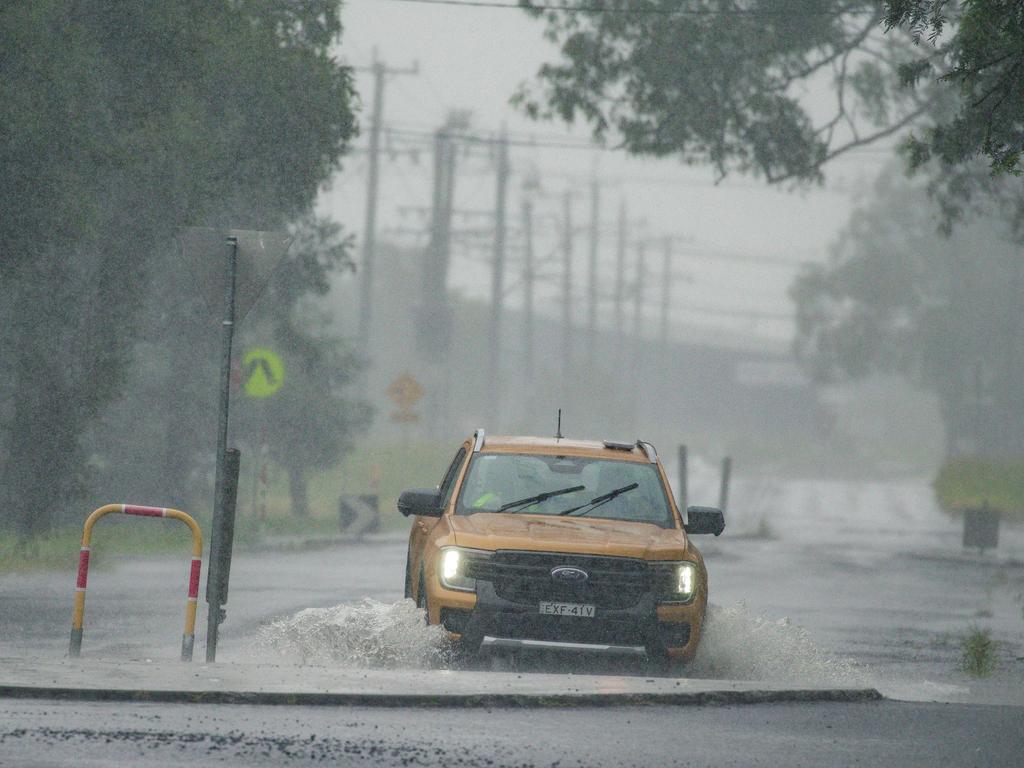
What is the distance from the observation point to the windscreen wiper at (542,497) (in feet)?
44.3

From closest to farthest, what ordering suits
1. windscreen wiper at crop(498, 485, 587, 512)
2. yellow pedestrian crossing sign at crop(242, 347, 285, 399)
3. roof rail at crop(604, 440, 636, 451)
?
windscreen wiper at crop(498, 485, 587, 512)
roof rail at crop(604, 440, 636, 451)
yellow pedestrian crossing sign at crop(242, 347, 285, 399)

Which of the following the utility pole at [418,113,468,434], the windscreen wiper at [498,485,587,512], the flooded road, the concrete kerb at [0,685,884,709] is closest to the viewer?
the concrete kerb at [0,685,884,709]

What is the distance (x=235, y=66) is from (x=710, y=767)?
61.3ft

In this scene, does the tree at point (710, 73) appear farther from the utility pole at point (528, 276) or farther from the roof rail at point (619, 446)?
the utility pole at point (528, 276)

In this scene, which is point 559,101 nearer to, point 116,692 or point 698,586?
point 698,586

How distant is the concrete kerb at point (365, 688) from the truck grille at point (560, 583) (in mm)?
681

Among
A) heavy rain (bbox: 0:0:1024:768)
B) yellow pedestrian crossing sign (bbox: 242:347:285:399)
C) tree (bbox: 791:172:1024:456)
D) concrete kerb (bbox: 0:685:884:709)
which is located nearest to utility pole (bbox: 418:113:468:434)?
heavy rain (bbox: 0:0:1024:768)

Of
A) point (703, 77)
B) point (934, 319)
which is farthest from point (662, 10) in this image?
point (934, 319)

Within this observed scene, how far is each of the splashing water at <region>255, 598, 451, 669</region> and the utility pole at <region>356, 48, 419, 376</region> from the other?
1341 inches

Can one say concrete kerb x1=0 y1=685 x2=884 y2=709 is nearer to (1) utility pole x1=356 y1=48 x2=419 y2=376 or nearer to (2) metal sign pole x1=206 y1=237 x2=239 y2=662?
(2) metal sign pole x1=206 y1=237 x2=239 y2=662

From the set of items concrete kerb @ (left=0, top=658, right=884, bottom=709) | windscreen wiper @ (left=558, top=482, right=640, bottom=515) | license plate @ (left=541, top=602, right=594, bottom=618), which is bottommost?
concrete kerb @ (left=0, top=658, right=884, bottom=709)

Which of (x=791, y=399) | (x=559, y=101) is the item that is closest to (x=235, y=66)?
(x=559, y=101)

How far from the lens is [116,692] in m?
10.5

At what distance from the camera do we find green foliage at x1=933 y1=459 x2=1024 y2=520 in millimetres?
55812
